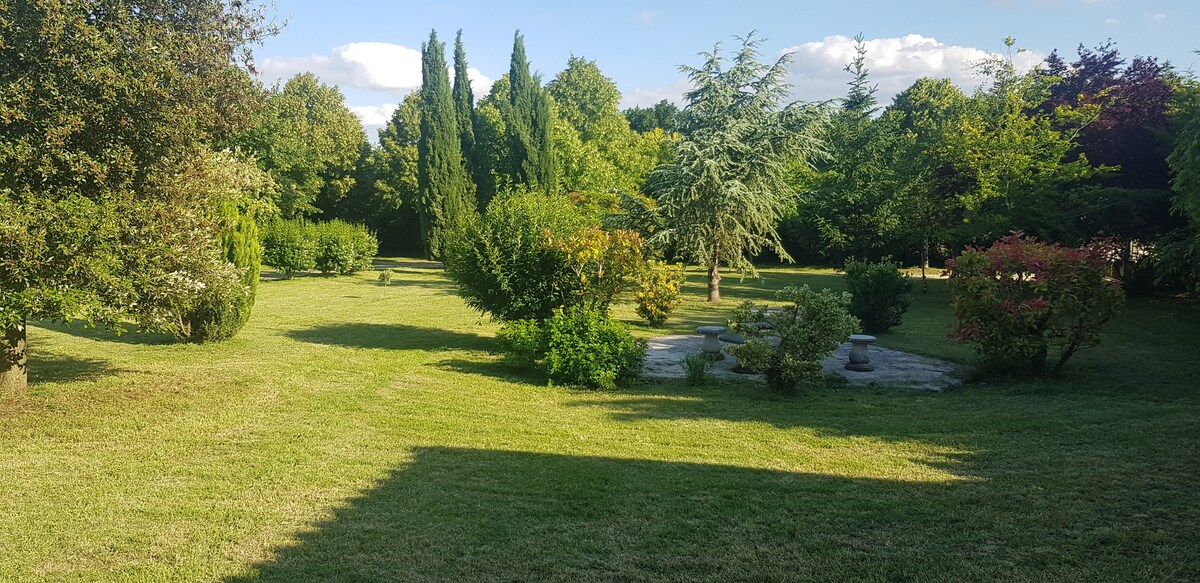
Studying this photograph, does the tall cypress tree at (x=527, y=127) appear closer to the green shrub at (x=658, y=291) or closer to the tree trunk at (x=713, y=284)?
the tree trunk at (x=713, y=284)

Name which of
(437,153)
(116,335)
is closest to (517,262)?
(116,335)

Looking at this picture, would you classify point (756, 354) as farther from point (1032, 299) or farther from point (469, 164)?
point (469, 164)

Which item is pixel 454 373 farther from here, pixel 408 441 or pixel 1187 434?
pixel 1187 434

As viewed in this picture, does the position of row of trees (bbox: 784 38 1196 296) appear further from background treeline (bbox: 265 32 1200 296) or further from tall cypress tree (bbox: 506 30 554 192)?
tall cypress tree (bbox: 506 30 554 192)

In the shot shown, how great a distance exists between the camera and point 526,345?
34.6 ft

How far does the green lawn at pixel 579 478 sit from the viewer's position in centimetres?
436

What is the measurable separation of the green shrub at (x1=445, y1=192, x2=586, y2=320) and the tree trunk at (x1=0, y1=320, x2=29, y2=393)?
18.4 feet

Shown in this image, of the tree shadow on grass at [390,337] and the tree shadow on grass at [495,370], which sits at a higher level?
the tree shadow on grass at [390,337]

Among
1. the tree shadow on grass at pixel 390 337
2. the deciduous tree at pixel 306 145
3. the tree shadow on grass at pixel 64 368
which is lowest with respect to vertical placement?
the tree shadow on grass at pixel 64 368

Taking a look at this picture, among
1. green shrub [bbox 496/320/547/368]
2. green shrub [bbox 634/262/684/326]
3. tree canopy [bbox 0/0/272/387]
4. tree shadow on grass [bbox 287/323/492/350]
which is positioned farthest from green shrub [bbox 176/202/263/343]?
green shrub [bbox 634/262/684/326]

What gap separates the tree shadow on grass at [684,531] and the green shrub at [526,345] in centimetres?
425

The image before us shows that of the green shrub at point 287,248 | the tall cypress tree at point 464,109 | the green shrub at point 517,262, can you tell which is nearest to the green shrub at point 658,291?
the green shrub at point 517,262

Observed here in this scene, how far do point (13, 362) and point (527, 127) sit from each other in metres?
28.0

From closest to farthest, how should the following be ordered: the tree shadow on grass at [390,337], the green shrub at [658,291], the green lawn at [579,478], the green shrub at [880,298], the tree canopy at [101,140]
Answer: the green lawn at [579,478] → the tree canopy at [101,140] → the tree shadow on grass at [390,337] → the green shrub at [658,291] → the green shrub at [880,298]
